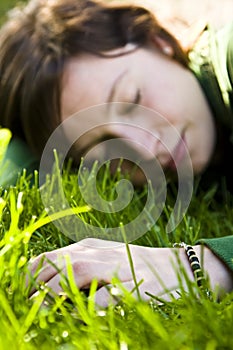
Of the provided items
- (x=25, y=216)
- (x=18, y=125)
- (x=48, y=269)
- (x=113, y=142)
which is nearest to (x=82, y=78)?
(x=113, y=142)

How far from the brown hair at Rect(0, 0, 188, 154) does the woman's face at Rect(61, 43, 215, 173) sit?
5 cm

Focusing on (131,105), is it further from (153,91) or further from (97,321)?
(97,321)

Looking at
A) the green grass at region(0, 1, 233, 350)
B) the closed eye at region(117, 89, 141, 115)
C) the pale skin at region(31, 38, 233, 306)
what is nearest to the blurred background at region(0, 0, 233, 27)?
the pale skin at region(31, 38, 233, 306)

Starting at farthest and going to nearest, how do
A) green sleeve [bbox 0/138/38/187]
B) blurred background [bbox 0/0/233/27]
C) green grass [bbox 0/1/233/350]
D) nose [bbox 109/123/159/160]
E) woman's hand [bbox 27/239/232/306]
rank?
blurred background [bbox 0/0/233/27] < green sleeve [bbox 0/138/38/187] < nose [bbox 109/123/159/160] < woman's hand [bbox 27/239/232/306] < green grass [bbox 0/1/233/350]

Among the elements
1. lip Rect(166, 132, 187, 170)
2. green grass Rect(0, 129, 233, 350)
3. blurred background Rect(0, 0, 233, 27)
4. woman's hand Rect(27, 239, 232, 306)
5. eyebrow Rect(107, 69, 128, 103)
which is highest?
green grass Rect(0, 129, 233, 350)

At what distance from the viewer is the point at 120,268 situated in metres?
0.71

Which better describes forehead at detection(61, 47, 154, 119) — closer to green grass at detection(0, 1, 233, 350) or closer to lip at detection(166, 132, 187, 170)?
lip at detection(166, 132, 187, 170)

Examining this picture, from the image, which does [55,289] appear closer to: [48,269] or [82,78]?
[48,269]

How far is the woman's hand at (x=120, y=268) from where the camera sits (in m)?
0.68

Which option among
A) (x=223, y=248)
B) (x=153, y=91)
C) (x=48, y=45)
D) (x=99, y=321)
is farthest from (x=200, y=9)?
(x=99, y=321)

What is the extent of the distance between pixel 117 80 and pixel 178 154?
191mm

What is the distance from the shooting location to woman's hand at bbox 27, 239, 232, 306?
0.68m

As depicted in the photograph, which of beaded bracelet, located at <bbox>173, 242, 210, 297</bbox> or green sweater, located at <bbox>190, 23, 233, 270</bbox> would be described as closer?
beaded bracelet, located at <bbox>173, 242, 210, 297</bbox>

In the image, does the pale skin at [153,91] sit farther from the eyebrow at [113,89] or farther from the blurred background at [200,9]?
the blurred background at [200,9]
